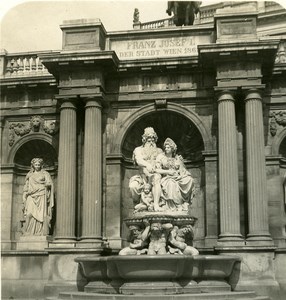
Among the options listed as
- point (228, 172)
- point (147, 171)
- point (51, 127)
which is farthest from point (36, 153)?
point (228, 172)

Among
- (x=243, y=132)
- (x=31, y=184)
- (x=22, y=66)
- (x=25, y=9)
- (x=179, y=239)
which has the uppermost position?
(x=25, y=9)

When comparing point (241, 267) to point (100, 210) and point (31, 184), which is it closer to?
point (100, 210)

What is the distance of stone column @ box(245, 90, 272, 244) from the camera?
1437 centimetres

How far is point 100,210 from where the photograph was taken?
15.3m

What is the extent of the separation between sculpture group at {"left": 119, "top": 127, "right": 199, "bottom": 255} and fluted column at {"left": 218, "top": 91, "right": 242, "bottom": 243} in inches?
39.4

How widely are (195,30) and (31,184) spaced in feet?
22.0

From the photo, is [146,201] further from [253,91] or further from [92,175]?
[253,91]

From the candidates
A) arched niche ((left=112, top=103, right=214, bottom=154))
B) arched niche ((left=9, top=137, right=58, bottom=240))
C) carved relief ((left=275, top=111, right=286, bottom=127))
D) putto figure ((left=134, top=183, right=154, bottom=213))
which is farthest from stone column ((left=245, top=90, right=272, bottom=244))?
arched niche ((left=9, top=137, right=58, bottom=240))

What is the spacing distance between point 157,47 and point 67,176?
4.79 metres

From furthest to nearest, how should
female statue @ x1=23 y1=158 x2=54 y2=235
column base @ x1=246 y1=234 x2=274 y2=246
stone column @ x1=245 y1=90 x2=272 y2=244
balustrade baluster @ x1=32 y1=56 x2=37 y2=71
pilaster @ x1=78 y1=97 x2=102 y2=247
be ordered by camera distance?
balustrade baluster @ x1=32 y1=56 x2=37 y2=71, female statue @ x1=23 y1=158 x2=54 y2=235, pilaster @ x1=78 y1=97 x2=102 y2=247, stone column @ x1=245 y1=90 x2=272 y2=244, column base @ x1=246 y1=234 x2=274 y2=246

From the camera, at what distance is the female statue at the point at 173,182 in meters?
13.8

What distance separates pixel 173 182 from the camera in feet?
45.8

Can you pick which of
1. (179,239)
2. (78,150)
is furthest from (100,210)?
(179,239)

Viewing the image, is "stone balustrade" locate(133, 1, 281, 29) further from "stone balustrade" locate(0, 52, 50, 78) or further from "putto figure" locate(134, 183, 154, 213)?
"putto figure" locate(134, 183, 154, 213)
